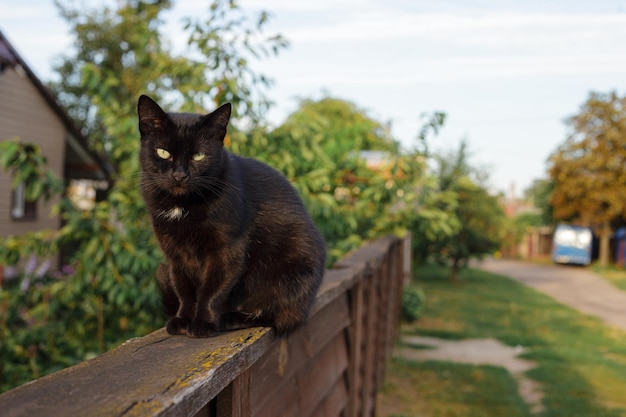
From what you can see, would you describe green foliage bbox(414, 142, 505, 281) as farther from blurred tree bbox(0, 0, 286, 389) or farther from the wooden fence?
the wooden fence

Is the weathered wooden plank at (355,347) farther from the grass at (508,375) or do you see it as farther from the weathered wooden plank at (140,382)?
the grass at (508,375)

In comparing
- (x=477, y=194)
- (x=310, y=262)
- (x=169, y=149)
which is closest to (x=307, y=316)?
(x=310, y=262)

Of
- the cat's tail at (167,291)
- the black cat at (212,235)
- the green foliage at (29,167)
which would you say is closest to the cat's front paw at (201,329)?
the black cat at (212,235)

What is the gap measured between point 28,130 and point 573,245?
27947 mm

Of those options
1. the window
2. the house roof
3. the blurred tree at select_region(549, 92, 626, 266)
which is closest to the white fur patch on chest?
the house roof

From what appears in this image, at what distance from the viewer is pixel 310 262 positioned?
2301 mm

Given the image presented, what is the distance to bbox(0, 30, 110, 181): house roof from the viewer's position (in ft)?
37.0

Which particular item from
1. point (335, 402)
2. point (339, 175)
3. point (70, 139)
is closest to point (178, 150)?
point (335, 402)

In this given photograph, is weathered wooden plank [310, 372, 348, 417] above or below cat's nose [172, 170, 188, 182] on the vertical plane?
below

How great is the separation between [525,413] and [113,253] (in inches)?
176

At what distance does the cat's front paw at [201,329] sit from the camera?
183 cm

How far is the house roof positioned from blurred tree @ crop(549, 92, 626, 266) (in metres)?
24.2

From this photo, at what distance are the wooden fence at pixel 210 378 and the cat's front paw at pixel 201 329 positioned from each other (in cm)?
5

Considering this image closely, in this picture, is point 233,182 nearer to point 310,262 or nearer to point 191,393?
point 310,262
